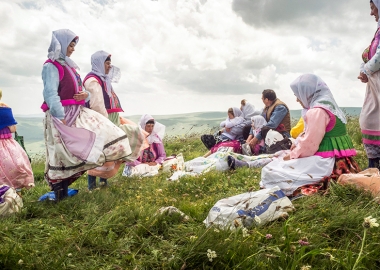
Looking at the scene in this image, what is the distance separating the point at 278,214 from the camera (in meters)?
3.22

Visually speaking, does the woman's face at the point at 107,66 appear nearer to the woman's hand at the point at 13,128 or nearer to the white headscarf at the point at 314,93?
the woman's hand at the point at 13,128

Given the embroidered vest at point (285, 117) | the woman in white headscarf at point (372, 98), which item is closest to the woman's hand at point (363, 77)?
the woman in white headscarf at point (372, 98)

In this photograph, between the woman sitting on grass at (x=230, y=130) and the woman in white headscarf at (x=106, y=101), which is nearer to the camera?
the woman in white headscarf at (x=106, y=101)

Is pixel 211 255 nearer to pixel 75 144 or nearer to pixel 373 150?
pixel 75 144

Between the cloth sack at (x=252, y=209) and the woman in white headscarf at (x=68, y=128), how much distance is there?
7.25 ft

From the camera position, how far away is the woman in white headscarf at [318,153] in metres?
4.23

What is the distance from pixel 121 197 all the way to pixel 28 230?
4.98 feet

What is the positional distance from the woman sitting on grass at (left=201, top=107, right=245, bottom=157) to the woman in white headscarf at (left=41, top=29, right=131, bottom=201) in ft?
15.3

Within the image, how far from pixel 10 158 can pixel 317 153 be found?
4923 mm

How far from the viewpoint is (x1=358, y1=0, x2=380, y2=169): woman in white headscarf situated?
4.90 metres

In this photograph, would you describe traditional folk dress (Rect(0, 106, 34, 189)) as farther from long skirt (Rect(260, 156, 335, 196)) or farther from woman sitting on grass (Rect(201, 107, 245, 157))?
woman sitting on grass (Rect(201, 107, 245, 157))

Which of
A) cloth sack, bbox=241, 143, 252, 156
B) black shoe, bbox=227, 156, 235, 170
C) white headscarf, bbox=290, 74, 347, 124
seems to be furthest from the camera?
cloth sack, bbox=241, 143, 252, 156

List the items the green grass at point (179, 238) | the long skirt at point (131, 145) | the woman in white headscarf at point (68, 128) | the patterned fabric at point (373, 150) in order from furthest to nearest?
the long skirt at point (131, 145), the patterned fabric at point (373, 150), the woman in white headscarf at point (68, 128), the green grass at point (179, 238)

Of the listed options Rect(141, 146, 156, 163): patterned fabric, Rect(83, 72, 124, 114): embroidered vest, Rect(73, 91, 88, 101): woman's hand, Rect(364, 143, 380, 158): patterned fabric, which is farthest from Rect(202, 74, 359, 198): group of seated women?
Rect(141, 146, 156, 163): patterned fabric
